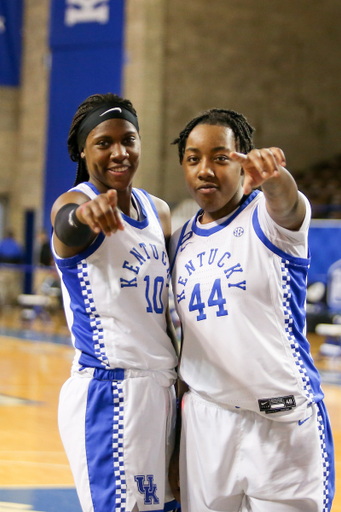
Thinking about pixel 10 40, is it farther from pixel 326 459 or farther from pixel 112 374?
pixel 326 459

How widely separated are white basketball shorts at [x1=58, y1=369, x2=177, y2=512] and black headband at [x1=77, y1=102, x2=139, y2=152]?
0.78 metres

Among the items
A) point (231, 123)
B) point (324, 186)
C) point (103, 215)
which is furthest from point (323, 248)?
point (103, 215)

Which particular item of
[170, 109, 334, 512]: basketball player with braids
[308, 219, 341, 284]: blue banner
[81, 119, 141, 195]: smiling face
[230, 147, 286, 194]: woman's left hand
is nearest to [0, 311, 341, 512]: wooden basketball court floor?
[308, 219, 341, 284]: blue banner

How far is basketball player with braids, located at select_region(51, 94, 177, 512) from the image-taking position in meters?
2.07

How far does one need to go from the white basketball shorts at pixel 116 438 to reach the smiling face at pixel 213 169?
0.60m

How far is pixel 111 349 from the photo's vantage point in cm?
210

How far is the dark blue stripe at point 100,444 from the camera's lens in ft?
6.74

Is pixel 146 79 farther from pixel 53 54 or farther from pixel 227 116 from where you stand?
pixel 227 116

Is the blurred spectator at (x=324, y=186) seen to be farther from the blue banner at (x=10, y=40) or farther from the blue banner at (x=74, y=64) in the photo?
the blue banner at (x=10, y=40)

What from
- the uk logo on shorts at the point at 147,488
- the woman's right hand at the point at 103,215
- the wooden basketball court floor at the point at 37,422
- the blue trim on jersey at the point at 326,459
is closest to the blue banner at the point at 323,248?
the wooden basketball court floor at the point at 37,422

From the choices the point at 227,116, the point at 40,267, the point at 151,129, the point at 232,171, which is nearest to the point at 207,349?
the point at 232,171

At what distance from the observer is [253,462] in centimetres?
208

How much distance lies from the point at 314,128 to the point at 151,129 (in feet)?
13.8

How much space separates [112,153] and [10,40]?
12.6 meters
